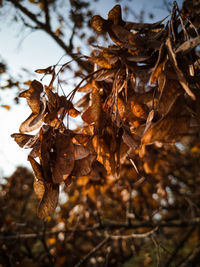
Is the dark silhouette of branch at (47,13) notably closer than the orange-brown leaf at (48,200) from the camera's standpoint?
No

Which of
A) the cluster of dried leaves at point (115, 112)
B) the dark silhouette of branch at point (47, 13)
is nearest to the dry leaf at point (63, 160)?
the cluster of dried leaves at point (115, 112)

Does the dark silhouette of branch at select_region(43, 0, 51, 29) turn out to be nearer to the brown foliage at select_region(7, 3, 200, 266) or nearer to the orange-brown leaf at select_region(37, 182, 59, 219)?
the brown foliage at select_region(7, 3, 200, 266)

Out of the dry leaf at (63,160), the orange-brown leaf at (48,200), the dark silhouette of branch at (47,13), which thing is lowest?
the orange-brown leaf at (48,200)

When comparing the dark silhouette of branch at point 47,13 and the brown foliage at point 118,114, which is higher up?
the dark silhouette of branch at point 47,13

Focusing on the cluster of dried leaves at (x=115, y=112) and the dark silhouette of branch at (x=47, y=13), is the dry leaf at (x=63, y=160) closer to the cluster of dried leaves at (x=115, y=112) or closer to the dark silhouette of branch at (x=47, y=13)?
the cluster of dried leaves at (x=115, y=112)

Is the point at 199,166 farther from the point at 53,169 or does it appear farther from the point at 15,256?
the point at 53,169

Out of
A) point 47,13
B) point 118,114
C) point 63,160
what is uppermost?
point 47,13

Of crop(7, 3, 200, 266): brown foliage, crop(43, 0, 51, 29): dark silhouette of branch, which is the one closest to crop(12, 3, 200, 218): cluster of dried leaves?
crop(7, 3, 200, 266): brown foliage

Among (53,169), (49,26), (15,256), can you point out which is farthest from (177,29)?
(15,256)

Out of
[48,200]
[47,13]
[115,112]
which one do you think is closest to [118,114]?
[115,112]

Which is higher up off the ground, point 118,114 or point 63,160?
point 118,114

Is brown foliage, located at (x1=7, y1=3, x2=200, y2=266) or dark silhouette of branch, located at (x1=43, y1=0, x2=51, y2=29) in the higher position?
dark silhouette of branch, located at (x1=43, y1=0, x2=51, y2=29)

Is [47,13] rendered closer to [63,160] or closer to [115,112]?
[115,112]
